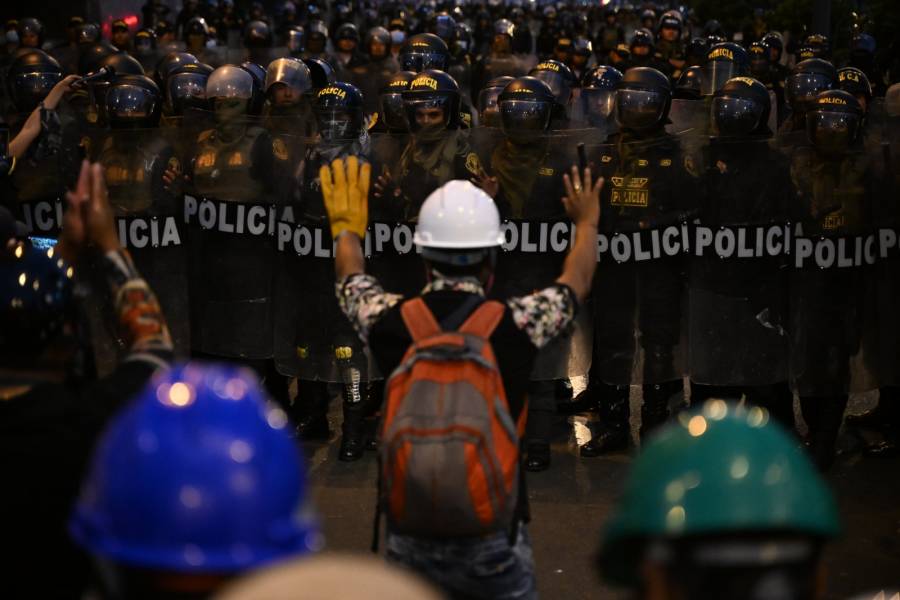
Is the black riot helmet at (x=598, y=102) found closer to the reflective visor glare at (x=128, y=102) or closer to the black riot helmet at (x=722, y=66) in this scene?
the black riot helmet at (x=722, y=66)

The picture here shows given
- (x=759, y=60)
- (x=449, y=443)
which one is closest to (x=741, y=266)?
(x=449, y=443)

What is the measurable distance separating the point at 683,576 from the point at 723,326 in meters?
5.09

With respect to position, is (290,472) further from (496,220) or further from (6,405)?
(496,220)

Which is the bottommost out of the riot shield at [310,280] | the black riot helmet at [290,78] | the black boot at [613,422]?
the black boot at [613,422]

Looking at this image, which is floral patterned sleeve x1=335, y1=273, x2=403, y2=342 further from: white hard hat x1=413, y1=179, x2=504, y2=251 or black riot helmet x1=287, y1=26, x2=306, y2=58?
black riot helmet x1=287, y1=26, x2=306, y2=58

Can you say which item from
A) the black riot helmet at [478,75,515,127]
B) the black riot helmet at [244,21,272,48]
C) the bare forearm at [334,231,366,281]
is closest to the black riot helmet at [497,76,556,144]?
the black riot helmet at [478,75,515,127]

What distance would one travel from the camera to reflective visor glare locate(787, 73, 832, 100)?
906 centimetres

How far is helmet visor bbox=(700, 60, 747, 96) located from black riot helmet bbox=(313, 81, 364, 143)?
492cm

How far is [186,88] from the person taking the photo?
815 cm

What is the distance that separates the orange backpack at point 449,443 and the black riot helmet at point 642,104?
411 cm

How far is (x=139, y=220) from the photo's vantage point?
699 centimetres

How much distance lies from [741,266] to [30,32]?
12.1m

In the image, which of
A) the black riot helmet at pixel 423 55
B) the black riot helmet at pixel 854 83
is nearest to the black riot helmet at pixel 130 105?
the black riot helmet at pixel 423 55

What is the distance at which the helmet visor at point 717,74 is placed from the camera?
1110cm
